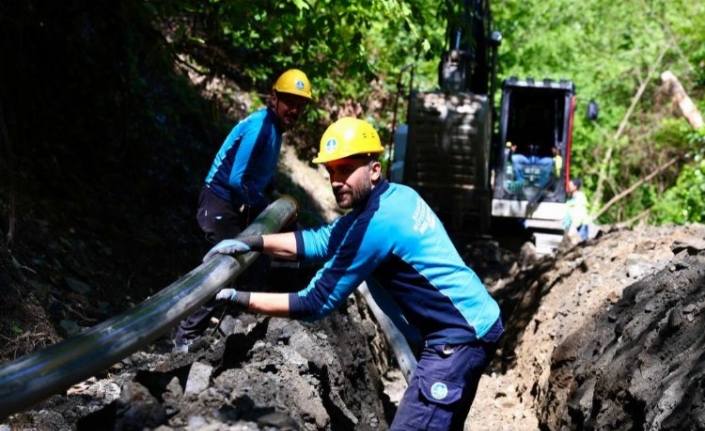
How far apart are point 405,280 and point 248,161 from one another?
8.76 ft

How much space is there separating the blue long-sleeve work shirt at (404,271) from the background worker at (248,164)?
2.38 meters

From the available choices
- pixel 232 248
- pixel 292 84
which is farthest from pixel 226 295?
pixel 292 84

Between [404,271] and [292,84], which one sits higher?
[292,84]

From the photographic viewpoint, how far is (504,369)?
10828 millimetres

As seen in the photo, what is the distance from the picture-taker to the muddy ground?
4.16 m

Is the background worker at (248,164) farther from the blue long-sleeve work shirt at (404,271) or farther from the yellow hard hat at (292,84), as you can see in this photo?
the blue long-sleeve work shirt at (404,271)

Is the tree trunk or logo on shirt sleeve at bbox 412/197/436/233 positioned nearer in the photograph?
logo on shirt sleeve at bbox 412/197/436/233

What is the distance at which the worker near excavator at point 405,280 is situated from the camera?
14.5ft

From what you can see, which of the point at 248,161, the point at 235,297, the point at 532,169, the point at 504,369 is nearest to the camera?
the point at 235,297

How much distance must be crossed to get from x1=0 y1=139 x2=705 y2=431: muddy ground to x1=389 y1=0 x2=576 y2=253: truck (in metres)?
4.54

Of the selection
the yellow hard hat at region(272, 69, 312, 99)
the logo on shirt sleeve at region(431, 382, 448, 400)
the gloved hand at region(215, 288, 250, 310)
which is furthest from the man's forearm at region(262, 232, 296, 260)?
the yellow hard hat at region(272, 69, 312, 99)

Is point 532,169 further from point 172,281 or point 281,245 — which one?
point 281,245

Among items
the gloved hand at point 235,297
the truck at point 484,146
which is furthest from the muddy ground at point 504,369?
the truck at point 484,146

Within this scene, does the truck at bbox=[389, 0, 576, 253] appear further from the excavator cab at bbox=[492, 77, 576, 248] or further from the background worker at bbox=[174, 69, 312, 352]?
the background worker at bbox=[174, 69, 312, 352]
